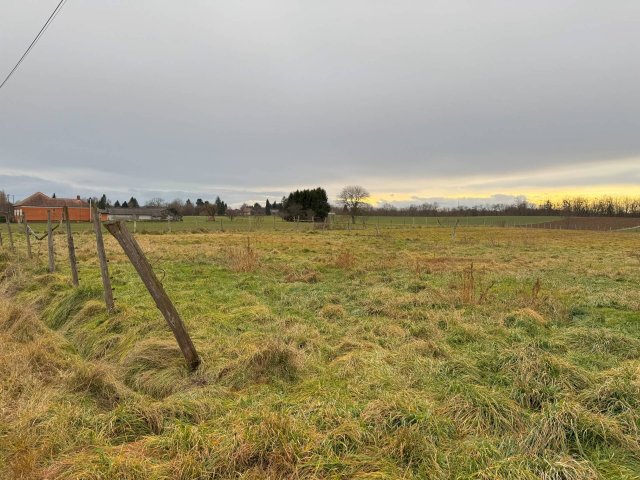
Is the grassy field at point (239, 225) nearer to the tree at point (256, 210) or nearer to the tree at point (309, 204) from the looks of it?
the tree at point (309, 204)

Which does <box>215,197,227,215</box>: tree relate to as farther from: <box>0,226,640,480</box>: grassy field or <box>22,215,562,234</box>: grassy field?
<box>0,226,640,480</box>: grassy field

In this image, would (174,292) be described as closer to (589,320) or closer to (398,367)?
(398,367)

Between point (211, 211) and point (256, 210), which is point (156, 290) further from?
point (256, 210)

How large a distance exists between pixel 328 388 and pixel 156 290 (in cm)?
241

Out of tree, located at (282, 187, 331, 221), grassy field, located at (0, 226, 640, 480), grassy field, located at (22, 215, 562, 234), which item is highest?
tree, located at (282, 187, 331, 221)

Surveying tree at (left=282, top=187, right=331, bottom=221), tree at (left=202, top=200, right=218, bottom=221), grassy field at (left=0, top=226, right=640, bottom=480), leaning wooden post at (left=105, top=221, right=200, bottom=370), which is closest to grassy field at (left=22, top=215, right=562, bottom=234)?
tree at (left=202, top=200, right=218, bottom=221)

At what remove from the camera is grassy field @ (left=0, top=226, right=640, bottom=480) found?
2.72m

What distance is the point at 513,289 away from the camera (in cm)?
947

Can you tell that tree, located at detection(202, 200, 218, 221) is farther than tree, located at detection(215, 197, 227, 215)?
No

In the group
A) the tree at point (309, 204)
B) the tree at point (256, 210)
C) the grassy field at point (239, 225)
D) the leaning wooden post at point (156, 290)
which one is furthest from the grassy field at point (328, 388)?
the tree at point (256, 210)

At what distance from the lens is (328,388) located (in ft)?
13.2

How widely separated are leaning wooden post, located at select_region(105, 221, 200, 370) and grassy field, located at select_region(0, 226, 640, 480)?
10.4 inches

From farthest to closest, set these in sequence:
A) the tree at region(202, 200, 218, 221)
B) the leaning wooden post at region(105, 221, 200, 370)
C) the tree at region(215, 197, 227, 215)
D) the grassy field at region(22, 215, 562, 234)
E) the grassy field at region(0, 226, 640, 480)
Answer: the tree at region(215, 197, 227, 215) → the tree at region(202, 200, 218, 221) → the grassy field at region(22, 215, 562, 234) → the leaning wooden post at region(105, 221, 200, 370) → the grassy field at region(0, 226, 640, 480)

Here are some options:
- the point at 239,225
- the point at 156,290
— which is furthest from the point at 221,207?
the point at 156,290
